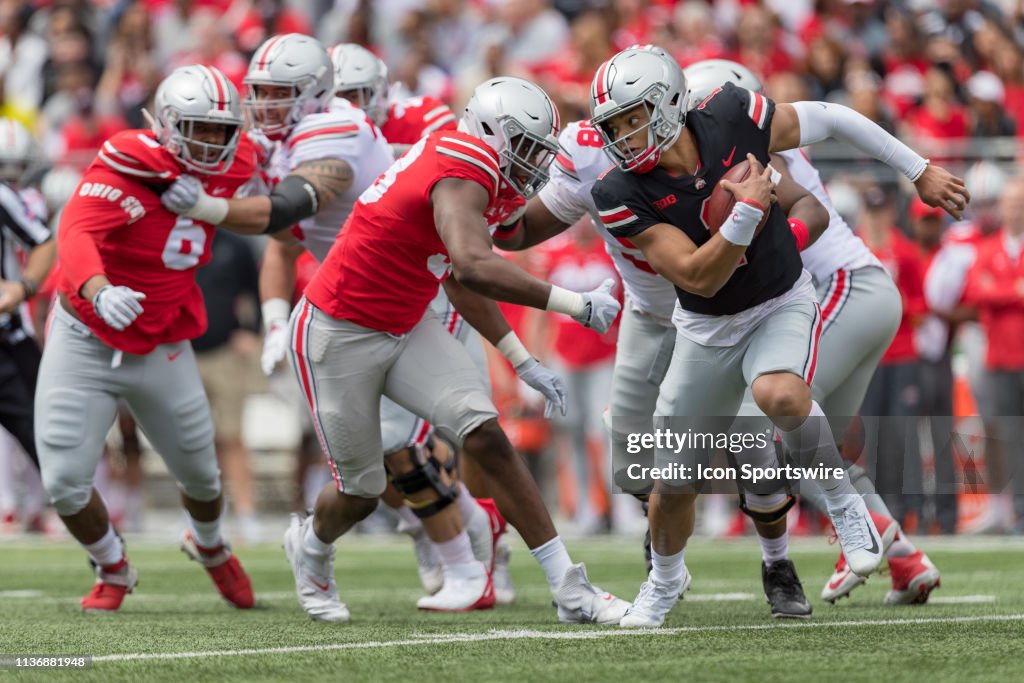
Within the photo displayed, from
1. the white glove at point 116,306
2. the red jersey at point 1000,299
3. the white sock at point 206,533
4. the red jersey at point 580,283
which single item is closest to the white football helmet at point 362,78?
the white glove at point 116,306

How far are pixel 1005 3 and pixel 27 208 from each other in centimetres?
843

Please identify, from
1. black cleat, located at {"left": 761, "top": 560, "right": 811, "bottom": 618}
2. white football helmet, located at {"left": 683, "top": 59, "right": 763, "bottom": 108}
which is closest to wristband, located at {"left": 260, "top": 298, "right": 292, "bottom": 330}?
white football helmet, located at {"left": 683, "top": 59, "right": 763, "bottom": 108}

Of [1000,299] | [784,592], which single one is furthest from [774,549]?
[1000,299]

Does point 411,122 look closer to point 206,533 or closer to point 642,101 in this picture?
point 206,533

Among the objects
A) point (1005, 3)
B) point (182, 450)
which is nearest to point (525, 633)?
point (182, 450)

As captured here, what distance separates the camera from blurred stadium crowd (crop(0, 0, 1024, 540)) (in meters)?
9.95

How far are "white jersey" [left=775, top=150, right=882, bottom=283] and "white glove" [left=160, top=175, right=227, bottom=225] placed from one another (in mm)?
2043

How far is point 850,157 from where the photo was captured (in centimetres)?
1120

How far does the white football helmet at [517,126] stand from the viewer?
5066 mm

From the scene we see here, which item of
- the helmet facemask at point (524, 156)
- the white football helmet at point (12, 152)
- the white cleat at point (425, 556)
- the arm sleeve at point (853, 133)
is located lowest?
the white cleat at point (425, 556)

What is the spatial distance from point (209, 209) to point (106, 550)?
144cm

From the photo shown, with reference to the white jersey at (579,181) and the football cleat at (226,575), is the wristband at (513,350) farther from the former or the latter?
the football cleat at (226,575)

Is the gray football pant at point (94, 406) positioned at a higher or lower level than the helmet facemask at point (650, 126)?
lower

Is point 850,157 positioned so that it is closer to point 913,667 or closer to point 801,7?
point 801,7
